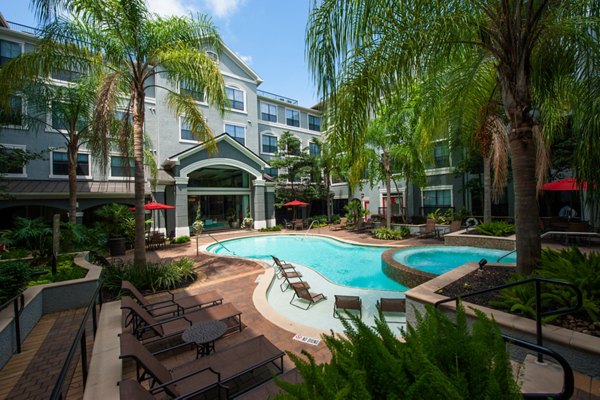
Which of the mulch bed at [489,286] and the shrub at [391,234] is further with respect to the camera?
the shrub at [391,234]

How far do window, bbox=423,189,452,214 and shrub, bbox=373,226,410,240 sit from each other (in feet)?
23.6

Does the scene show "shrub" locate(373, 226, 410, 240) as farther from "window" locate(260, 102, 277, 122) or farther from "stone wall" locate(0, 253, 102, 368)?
"window" locate(260, 102, 277, 122)

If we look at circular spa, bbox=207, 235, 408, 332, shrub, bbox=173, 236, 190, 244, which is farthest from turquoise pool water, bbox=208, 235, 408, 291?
shrub, bbox=173, 236, 190, 244

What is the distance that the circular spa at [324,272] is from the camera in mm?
6742

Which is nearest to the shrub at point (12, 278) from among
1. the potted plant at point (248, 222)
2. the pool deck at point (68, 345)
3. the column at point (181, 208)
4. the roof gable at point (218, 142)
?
the pool deck at point (68, 345)

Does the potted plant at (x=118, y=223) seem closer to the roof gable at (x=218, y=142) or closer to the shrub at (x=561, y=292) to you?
the roof gable at (x=218, y=142)

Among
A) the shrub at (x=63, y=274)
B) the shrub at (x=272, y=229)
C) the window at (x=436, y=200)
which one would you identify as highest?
the window at (x=436, y=200)

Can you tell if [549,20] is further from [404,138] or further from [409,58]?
[404,138]

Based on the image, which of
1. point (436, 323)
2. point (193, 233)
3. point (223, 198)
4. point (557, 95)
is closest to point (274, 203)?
point (223, 198)

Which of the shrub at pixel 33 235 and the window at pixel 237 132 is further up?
the window at pixel 237 132

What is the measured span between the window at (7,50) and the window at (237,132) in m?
13.8

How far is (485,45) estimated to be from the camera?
5074 millimetres

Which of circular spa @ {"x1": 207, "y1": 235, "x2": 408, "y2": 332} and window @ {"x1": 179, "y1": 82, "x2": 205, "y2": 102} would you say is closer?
circular spa @ {"x1": 207, "y1": 235, "x2": 408, "y2": 332}

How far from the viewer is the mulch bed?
12.0 ft
